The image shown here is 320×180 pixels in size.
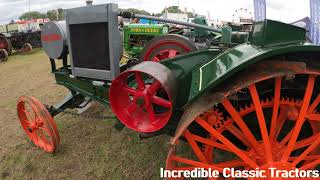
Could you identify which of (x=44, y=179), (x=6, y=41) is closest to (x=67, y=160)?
(x=44, y=179)

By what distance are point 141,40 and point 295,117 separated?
6.11 metres

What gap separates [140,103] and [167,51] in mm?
723

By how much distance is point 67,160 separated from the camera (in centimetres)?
363

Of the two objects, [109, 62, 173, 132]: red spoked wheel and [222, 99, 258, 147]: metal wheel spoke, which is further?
[109, 62, 173, 132]: red spoked wheel

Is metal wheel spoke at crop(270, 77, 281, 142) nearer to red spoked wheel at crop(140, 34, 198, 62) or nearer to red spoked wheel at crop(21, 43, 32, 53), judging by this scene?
red spoked wheel at crop(140, 34, 198, 62)

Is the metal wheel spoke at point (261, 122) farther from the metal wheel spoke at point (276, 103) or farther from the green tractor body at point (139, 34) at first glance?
the green tractor body at point (139, 34)

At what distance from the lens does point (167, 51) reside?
→ 121 inches

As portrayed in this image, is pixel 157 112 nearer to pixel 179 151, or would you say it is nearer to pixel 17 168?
pixel 179 151

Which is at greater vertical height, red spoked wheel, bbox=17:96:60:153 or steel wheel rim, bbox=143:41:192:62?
steel wheel rim, bbox=143:41:192:62

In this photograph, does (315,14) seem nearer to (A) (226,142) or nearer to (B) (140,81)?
(B) (140,81)

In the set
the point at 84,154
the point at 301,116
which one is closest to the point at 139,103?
the point at 301,116

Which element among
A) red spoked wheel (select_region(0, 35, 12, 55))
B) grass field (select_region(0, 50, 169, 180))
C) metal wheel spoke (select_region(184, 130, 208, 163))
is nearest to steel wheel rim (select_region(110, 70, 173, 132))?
metal wheel spoke (select_region(184, 130, 208, 163))

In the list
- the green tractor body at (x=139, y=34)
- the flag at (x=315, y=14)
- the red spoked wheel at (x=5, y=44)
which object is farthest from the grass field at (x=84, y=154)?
the red spoked wheel at (x=5, y=44)

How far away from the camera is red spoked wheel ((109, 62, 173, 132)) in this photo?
99.3 inches
